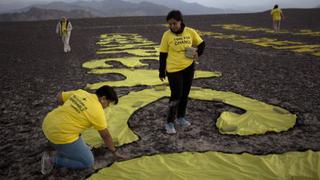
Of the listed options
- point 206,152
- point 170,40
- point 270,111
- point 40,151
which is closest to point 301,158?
point 206,152

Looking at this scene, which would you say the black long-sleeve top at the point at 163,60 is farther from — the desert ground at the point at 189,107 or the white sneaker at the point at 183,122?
the desert ground at the point at 189,107

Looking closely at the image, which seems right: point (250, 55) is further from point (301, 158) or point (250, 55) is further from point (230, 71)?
point (301, 158)

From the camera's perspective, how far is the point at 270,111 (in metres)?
7.18

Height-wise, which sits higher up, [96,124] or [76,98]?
[76,98]

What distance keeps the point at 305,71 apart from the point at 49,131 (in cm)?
898

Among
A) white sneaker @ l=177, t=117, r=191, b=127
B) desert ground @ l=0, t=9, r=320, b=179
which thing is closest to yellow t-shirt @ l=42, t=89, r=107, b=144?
desert ground @ l=0, t=9, r=320, b=179

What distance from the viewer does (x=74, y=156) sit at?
16.0 feet

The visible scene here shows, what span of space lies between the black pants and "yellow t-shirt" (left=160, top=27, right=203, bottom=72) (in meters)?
0.10

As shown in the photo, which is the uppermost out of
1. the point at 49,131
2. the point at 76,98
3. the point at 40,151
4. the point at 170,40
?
the point at 170,40

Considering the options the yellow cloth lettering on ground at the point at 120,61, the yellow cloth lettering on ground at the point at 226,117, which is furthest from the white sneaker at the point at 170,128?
A: the yellow cloth lettering on ground at the point at 120,61

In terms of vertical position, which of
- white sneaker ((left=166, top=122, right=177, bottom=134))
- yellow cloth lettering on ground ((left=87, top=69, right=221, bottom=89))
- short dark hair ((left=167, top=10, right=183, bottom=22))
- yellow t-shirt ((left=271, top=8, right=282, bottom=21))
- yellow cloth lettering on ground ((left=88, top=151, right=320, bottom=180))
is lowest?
yellow cloth lettering on ground ((left=88, top=151, right=320, bottom=180))

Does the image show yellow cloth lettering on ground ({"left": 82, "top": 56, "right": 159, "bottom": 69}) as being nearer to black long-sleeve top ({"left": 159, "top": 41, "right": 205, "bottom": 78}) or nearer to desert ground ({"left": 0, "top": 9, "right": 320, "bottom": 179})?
desert ground ({"left": 0, "top": 9, "right": 320, "bottom": 179})

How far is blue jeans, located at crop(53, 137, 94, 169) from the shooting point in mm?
4832

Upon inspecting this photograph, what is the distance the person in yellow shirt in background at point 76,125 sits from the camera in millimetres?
4574
